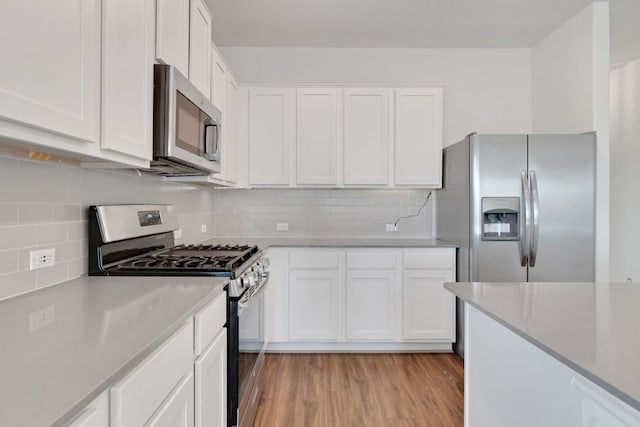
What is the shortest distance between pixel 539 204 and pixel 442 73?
1.72 m

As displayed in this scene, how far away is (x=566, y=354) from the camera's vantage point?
81cm

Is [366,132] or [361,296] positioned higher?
[366,132]

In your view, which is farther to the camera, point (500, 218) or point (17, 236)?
point (500, 218)

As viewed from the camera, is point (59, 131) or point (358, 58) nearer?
point (59, 131)

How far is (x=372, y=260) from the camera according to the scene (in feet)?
10.2

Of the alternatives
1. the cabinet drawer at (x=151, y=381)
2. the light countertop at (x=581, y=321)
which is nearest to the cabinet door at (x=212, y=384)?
the cabinet drawer at (x=151, y=381)

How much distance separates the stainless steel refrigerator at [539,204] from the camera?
2.77 meters

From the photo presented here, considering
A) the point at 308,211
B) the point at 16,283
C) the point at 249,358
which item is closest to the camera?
the point at 16,283

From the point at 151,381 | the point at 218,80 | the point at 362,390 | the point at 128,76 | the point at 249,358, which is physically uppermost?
the point at 218,80

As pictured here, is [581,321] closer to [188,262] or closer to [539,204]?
[188,262]

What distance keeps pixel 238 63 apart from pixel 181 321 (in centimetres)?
321

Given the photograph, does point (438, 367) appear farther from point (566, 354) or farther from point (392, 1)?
point (392, 1)

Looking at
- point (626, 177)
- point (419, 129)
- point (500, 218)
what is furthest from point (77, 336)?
point (626, 177)

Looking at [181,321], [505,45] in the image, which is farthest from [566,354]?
[505,45]
